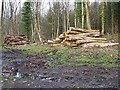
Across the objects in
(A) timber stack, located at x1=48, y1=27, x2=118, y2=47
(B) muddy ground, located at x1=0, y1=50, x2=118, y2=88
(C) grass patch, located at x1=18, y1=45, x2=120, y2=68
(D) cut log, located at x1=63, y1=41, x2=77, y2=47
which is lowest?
(B) muddy ground, located at x1=0, y1=50, x2=118, y2=88

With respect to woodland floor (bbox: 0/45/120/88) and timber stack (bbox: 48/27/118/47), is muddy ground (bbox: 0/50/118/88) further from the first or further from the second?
timber stack (bbox: 48/27/118/47)

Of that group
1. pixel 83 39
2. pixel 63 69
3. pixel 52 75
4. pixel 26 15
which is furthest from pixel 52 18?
pixel 52 75

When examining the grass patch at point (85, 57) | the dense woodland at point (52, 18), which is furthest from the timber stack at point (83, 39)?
the dense woodland at point (52, 18)

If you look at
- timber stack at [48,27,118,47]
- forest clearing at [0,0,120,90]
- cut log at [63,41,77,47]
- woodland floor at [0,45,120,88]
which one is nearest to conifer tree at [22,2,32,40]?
forest clearing at [0,0,120,90]

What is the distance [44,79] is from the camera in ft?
8.87

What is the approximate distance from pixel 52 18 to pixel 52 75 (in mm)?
3879

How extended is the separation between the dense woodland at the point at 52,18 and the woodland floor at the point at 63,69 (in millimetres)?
1809

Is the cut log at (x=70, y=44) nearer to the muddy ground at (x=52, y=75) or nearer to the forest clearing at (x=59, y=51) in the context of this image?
the forest clearing at (x=59, y=51)

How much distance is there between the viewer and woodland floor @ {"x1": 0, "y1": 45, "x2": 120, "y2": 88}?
2.55m

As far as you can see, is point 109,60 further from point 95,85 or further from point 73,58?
point 95,85

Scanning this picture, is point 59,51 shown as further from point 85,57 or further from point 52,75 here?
point 52,75

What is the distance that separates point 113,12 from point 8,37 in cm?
271

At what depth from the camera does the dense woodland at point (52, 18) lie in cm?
565

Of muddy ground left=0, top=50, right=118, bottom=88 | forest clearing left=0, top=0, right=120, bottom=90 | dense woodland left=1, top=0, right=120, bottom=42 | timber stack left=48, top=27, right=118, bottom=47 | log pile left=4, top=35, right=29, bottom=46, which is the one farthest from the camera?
log pile left=4, top=35, right=29, bottom=46
